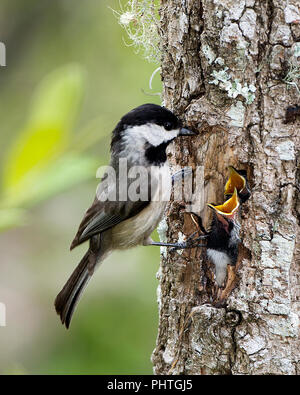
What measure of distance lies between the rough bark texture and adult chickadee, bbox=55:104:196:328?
14.7 inches

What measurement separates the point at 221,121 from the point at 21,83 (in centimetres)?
324

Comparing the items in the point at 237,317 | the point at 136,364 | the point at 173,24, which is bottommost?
the point at 136,364

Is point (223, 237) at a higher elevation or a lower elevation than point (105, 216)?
lower

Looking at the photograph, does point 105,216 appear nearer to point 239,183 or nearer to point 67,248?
point 239,183

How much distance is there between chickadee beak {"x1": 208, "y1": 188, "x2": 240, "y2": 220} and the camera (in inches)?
98.1

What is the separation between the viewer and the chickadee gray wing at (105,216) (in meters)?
2.97

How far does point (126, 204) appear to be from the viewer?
299 centimetres

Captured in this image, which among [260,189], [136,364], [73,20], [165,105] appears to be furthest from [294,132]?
[73,20]

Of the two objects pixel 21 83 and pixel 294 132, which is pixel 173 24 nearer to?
pixel 294 132

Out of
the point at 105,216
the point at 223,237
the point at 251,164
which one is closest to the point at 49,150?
the point at 251,164

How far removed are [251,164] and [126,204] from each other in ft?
2.74

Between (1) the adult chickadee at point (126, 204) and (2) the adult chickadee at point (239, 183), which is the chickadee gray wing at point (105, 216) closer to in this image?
(1) the adult chickadee at point (126, 204)

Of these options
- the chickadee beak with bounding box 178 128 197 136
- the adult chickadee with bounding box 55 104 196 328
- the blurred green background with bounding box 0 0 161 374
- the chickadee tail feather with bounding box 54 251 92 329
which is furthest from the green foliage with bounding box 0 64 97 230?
the chickadee tail feather with bounding box 54 251 92 329

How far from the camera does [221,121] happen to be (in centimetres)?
249
